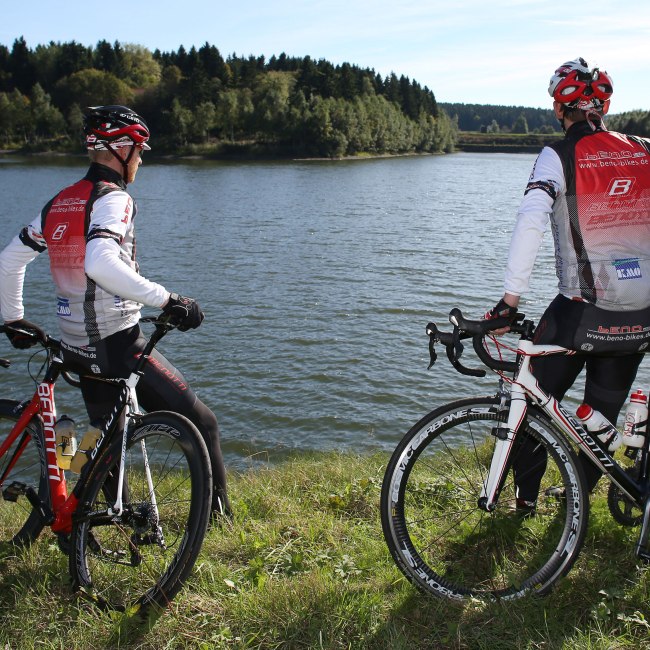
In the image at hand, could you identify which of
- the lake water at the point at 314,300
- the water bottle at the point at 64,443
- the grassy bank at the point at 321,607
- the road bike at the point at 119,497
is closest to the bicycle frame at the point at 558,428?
the grassy bank at the point at 321,607

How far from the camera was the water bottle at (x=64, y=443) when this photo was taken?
379 centimetres

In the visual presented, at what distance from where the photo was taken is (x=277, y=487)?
18.0ft

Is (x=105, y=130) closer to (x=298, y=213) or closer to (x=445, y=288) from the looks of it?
(x=445, y=288)

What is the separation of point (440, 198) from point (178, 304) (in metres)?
48.1

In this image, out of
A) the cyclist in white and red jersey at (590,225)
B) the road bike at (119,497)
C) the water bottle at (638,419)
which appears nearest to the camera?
the road bike at (119,497)

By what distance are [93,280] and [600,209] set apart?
8.98ft

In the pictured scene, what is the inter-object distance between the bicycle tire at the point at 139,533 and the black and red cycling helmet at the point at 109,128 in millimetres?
1616

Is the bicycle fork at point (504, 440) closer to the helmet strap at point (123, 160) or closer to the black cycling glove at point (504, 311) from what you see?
the black cycling glove at point (504, 311)

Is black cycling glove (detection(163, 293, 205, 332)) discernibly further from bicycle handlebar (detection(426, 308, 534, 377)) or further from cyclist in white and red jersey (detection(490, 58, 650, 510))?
cyclist in white and red jersey (detection(490, 58, 650, 510))

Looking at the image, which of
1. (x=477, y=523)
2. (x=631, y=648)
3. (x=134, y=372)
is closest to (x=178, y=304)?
(x=134, y=372)

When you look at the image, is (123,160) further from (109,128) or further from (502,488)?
(502,488)

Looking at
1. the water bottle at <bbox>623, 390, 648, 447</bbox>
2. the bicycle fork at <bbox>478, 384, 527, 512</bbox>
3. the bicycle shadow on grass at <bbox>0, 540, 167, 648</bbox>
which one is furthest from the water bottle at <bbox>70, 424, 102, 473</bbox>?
the water bottle at <bbox>623, 390, 648, 447</bbox>

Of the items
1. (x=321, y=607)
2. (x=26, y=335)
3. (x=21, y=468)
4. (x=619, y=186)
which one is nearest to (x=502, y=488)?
(x=321, y=607)

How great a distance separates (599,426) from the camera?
11.7 feet
